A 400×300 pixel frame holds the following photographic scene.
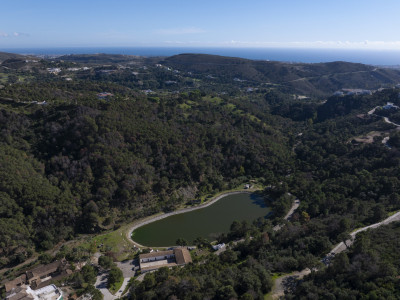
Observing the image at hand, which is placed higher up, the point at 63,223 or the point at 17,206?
the point at 17,206

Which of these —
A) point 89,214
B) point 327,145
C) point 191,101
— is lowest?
point 89,214

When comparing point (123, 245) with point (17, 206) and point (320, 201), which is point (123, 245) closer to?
point (17, 206)

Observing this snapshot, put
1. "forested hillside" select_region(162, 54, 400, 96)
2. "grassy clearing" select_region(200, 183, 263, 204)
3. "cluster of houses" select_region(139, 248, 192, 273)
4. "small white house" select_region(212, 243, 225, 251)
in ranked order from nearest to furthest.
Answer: "cluster of houses" select_region(139, 248, 192, 273)
"small white house" select_region(212, 243, 225, 251)
"grassy clearing" select_region(200, 183, 263, 204)
"forested hillside" select_region(162, 54, 400, 96)

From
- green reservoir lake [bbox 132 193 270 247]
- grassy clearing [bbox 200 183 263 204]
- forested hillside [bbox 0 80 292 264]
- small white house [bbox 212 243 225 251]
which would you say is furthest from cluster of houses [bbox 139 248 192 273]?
grassy clearing [bbox 200 183 263 204]

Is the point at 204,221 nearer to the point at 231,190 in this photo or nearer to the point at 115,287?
the point at 231,190

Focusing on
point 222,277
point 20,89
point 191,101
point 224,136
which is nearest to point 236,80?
point 191,101

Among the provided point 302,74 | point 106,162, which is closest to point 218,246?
point 106,162

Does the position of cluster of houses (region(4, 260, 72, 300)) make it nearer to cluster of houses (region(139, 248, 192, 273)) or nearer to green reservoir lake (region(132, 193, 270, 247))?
cluster of houses (region(139, 248, 192, 273))
